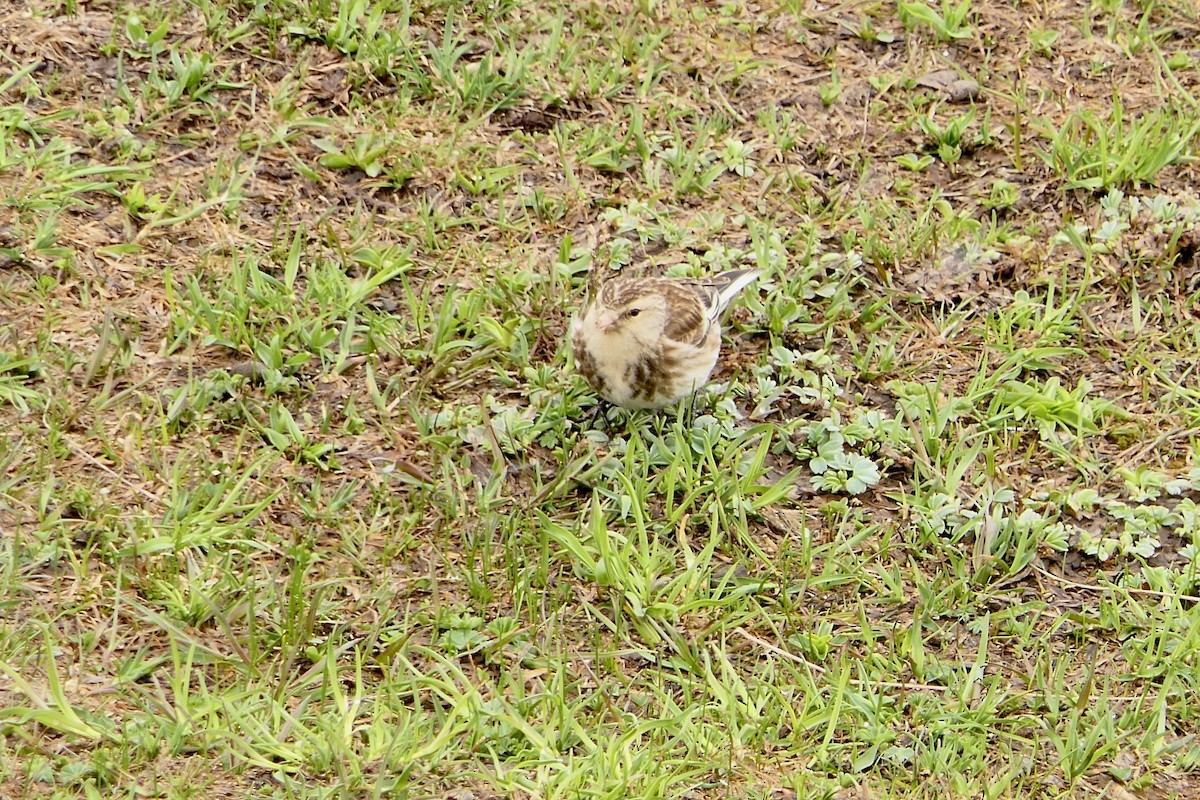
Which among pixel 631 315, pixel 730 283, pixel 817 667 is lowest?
pixel 817 667

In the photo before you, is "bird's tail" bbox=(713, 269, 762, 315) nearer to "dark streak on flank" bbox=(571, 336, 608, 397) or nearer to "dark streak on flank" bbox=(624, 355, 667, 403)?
"dark streak on flank" bbox=(624, 355, 667, 403)

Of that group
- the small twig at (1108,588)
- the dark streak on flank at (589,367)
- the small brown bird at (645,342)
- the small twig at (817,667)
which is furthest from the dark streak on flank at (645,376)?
the small twig at (1108,588)

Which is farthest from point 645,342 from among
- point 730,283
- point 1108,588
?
point 1108,588

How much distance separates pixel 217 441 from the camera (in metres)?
5.10

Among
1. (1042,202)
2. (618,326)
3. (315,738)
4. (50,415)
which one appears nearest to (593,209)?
(618,326)

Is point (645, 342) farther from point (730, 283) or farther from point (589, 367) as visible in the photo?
point (730, 283)

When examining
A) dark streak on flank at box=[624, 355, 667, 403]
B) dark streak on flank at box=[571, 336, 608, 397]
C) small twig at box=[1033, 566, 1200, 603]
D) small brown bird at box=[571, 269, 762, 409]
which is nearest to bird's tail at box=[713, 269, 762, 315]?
small brown bird at box=[571, 269, 762, 409]

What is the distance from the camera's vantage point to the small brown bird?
509 cm

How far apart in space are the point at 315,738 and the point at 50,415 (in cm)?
166

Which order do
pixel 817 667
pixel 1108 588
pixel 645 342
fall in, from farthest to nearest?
pixel 645 342 → pixel 1108 588 → pixel 817 667

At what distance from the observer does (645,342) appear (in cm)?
509

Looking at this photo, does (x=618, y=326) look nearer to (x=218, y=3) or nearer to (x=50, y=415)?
(x=50, y=415)

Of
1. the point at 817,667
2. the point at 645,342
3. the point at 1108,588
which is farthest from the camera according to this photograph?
the point at 645,342

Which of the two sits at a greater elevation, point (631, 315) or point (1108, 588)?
point (631, 315)
